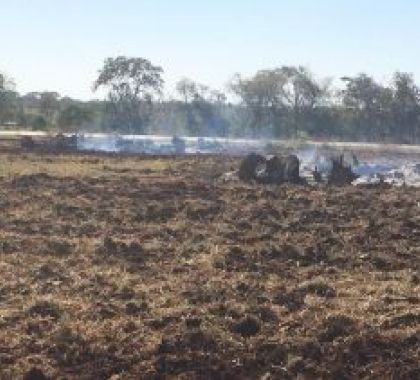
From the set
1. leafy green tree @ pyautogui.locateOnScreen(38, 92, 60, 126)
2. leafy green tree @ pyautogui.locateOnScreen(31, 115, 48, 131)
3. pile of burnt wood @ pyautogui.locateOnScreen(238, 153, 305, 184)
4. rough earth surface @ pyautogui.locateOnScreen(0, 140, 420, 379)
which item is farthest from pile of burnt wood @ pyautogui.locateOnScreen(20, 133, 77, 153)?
leafy green tree @ pyautogui.locateOnScreen(38, 92, 60, 126)

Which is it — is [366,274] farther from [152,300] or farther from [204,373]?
[204,373]

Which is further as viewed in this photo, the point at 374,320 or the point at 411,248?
the point at 411,248

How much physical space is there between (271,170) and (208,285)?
12.7 meters

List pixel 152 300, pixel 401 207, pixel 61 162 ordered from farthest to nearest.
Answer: pixel 61 162 < pixel 401 207 < pixel 152 300

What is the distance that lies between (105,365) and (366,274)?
423cm

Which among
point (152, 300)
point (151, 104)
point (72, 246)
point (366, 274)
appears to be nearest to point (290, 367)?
point (152, 300)

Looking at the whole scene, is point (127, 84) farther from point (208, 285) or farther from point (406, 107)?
point (208, 285)

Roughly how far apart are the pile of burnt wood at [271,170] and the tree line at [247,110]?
121 feet

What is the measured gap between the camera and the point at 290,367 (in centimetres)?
629

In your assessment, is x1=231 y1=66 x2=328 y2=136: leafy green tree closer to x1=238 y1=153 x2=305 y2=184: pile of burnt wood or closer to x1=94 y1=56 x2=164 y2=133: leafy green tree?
x1=94 y1=56 x2=164 y2=133: leafy green tree

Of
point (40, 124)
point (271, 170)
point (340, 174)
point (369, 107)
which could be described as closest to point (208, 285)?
point (271, 170)

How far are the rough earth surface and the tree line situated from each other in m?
44.1

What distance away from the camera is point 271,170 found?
21.5 metres

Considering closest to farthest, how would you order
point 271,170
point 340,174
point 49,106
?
1. point 271,170
2. point 340,174
3. point 49,106
